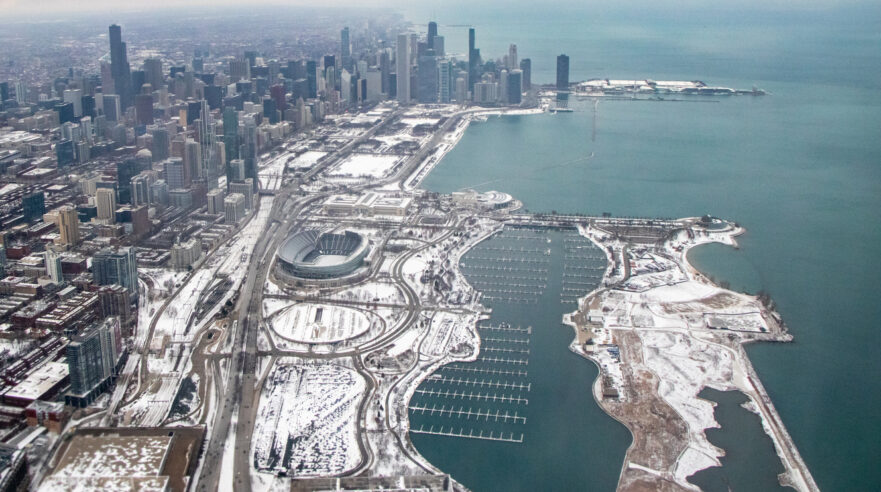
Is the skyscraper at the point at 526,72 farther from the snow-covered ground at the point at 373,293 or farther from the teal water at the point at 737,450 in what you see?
the teal water at the point at 737,450

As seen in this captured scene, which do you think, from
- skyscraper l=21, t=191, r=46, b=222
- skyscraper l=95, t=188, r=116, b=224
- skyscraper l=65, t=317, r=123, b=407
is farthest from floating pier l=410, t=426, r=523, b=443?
skyscraper l=21, t=191, r=46, b=222

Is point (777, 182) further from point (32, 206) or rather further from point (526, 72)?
point (526, 72)

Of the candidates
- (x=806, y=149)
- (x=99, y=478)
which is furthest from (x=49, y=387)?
(x=806, y=149)

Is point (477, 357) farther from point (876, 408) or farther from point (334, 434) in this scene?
point (876, 408)

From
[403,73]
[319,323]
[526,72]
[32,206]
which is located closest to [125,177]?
[32,206]

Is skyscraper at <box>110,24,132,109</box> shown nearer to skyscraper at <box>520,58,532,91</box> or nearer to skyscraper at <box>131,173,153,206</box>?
skyscraper at <box>131,173,153,206</box>

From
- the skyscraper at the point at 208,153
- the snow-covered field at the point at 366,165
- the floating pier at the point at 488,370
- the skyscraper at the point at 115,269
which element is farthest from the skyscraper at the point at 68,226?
the floating pier at the point at 488,370
